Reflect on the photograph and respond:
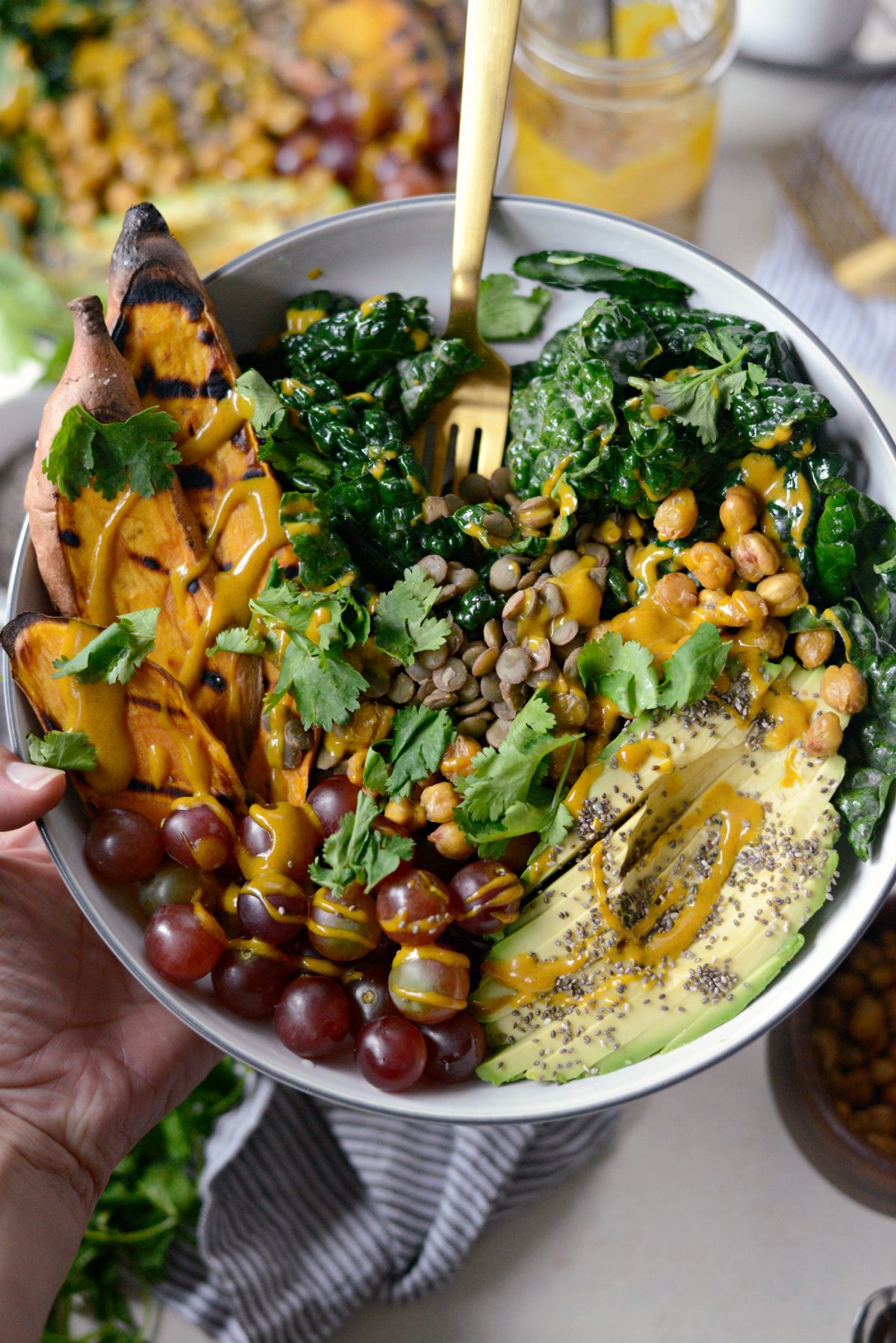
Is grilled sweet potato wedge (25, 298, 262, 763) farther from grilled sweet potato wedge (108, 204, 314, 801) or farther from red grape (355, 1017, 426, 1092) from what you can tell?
red grape (355, 1017, 426, 1092)

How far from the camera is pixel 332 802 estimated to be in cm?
188

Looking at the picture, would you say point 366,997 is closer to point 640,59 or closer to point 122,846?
point 122,846

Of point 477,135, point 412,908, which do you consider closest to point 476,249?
point 477,135

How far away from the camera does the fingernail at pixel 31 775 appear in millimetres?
1806

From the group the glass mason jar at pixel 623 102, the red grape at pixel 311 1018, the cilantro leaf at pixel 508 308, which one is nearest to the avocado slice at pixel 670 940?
the red grape at pixel 311 1018

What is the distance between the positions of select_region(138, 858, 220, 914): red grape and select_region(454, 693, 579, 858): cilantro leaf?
0.44m

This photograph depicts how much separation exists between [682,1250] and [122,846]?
1693mm

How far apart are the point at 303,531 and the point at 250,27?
227 centimetres

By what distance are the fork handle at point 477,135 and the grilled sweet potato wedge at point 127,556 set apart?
608 millimetres

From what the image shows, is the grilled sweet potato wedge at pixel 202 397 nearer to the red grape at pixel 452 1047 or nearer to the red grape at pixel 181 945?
the red grape at pixel 181 945

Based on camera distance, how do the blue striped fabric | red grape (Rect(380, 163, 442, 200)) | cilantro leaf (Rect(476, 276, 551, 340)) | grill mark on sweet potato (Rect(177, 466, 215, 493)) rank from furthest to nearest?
1. red grape (Rect(380, 163, 442, 200))
2. the blue striped fabric
3. cilantro leaf (Rect(476, 276, 551, 340))
4. grill mark on sweet potato (Rect(177, 466, 215, 493))

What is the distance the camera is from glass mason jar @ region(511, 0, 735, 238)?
2723 mm

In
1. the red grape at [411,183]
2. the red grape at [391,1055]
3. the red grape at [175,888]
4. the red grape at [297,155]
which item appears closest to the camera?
the red grape at [391,1055]

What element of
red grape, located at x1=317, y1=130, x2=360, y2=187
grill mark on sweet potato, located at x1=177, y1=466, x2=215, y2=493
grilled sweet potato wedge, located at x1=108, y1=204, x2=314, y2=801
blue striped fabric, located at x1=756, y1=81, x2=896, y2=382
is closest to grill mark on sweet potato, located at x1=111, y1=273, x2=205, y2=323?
grilled sweet potato wedge, located at x1=108, y1=204, x2=314, y2=801
